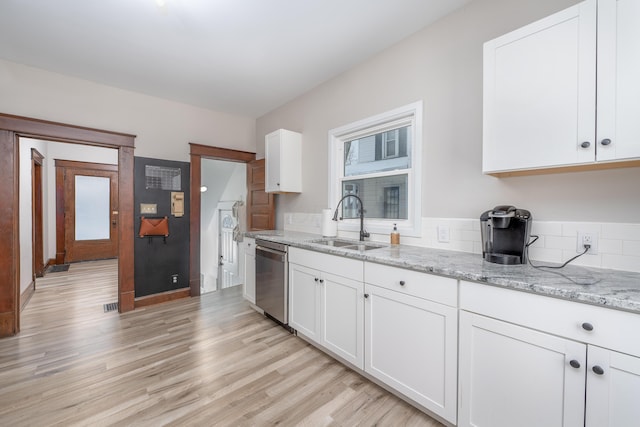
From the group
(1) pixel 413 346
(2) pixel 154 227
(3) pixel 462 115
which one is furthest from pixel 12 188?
(3) pixel 462 115

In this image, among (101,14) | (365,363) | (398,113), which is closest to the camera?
(365,363)

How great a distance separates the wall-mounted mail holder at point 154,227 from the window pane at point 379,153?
2.45 metres

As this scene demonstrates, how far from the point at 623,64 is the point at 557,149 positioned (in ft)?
1.30

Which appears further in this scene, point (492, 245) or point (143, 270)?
point (143, 270)

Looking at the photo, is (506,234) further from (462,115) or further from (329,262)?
(329,262)

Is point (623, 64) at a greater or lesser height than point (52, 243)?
greater

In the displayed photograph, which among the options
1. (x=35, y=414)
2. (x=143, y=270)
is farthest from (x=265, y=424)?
(x=143, y=270)

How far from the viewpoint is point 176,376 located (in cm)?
198

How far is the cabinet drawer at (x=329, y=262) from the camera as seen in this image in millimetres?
1917

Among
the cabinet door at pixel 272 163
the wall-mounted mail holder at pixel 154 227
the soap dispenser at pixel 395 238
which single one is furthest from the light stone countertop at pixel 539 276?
the wall-mounted mail holder at pixel 154 227

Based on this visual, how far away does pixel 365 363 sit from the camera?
1.86 metres

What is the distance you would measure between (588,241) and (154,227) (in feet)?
13.3

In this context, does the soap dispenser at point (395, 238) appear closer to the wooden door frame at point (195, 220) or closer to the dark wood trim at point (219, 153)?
the wooden door frame at point (195, 220)

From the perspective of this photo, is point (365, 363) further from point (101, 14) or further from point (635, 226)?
point (101, 14)
